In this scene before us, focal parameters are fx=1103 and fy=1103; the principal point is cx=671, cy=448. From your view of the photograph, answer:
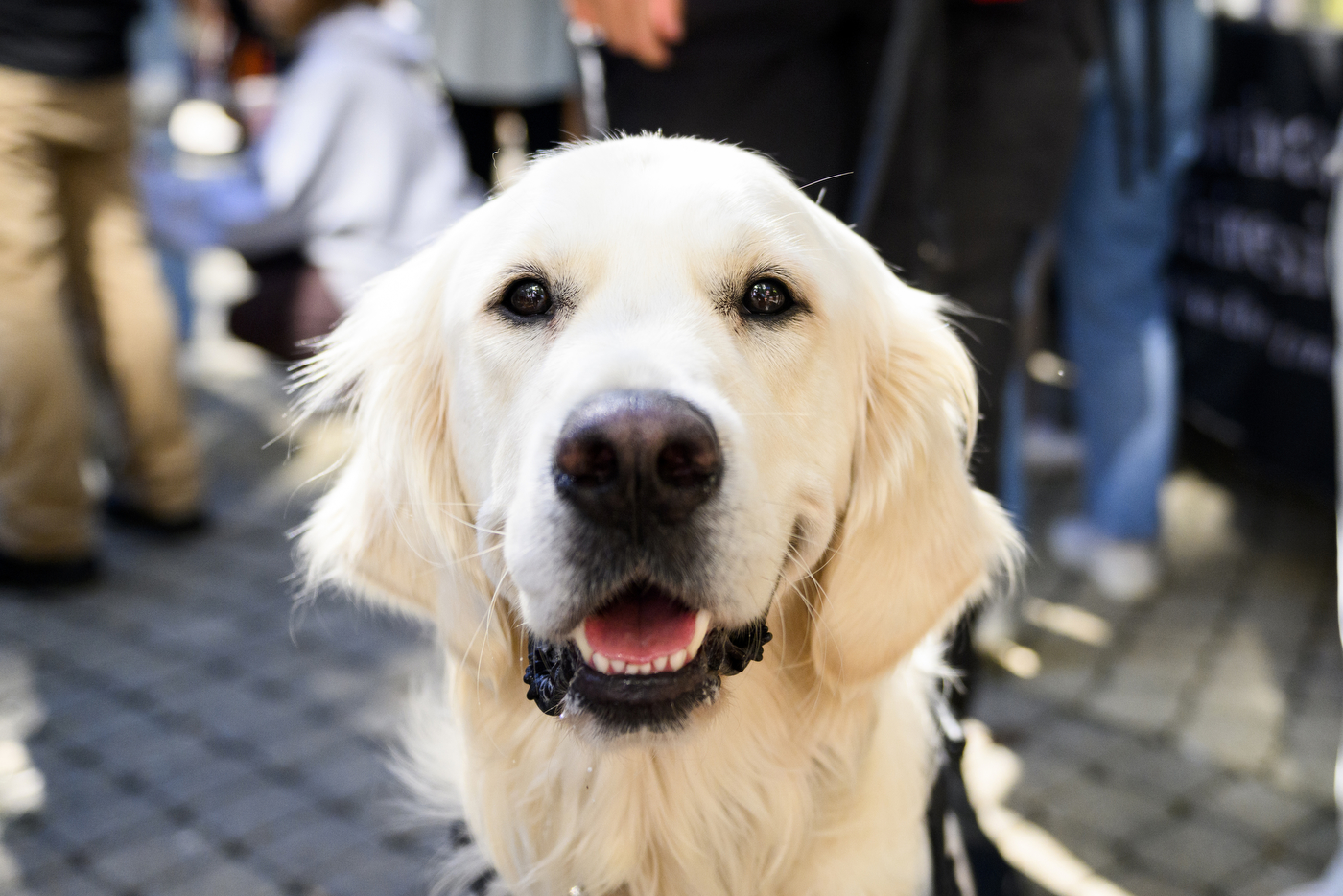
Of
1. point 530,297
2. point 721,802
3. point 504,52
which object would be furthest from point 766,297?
point 504,52

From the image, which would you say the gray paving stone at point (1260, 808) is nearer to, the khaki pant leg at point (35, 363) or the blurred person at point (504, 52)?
the blurred person at point (504, 52)

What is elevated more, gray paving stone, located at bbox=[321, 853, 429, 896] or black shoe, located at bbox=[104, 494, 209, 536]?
gray paving stone, located at bbox=[321, 853, 429, 896]

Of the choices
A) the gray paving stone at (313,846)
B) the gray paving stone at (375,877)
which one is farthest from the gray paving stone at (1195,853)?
Result: the gray paving stone at (313,846)

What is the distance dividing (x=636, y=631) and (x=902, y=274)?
135 centimetres

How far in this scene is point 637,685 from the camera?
4.79 feet

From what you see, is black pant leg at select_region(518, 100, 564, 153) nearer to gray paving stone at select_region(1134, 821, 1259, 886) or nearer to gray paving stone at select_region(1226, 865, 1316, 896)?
gray paving stone at select_region(1134, 821, 1259, 886)

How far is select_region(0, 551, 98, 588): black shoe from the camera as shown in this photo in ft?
13.1

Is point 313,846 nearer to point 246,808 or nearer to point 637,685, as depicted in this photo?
point 246,808

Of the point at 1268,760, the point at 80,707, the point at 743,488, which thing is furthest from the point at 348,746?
the point at 1268,760

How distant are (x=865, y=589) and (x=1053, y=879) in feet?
4.36

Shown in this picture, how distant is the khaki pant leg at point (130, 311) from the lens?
13.5 ft

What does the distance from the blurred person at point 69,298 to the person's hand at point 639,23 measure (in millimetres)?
2406

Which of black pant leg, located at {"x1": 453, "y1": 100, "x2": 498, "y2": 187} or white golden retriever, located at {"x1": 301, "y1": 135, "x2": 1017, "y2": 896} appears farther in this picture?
black pant leg, located at {"x1": 453, "y1": 100, "x2": 498, "y2": 187}

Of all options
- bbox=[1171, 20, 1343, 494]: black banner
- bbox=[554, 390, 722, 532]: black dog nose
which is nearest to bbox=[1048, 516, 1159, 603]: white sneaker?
bbox=[1171, 20, 1343, 494]: black banner
